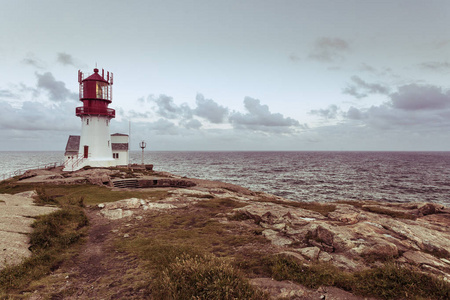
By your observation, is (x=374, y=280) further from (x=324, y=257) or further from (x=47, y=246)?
(x=47, y=246)

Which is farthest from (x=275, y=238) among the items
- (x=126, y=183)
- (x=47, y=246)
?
(x=126, y=183)

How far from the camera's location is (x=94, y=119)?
42.7 meters

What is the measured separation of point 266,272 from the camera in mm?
7891

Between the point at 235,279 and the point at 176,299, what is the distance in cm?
169

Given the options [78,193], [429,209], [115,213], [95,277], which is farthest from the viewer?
[78,193]

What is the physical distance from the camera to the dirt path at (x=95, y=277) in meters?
6.94

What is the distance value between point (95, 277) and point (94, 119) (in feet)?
136

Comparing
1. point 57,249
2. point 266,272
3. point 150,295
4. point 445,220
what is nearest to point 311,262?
point 266,272

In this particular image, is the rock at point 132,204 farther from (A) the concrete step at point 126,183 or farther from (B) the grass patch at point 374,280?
(A) the concrete step at point 126,183

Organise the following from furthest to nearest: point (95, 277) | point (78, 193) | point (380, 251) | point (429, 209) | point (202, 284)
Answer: point (78, 193), point (429, 209), point (380, 251), point (95, 277), point (202, 284)

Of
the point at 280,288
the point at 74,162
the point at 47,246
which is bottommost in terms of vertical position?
the point at 47,246

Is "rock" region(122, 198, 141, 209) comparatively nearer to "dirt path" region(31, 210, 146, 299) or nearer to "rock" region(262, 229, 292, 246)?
"dirt path" region(31, 210, 146, 299)

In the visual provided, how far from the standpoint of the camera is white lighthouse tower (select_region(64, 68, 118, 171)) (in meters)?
42.0

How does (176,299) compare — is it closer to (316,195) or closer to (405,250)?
(405,250)
